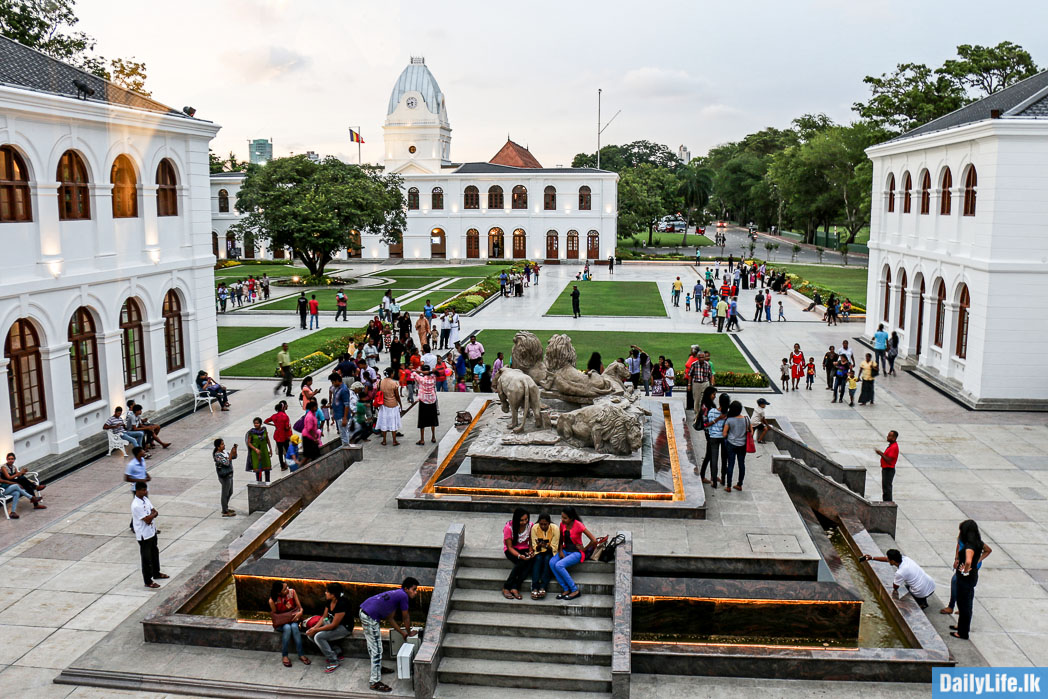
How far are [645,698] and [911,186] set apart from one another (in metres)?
24.7

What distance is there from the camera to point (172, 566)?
13758mm

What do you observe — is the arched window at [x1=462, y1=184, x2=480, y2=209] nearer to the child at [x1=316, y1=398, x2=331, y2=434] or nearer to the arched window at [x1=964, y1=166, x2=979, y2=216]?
the arched window at [x1=964, y1=166, x2=979, y2=216]

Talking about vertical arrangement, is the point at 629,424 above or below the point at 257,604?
above

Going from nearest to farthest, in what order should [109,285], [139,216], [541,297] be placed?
[109,285], [139,216], [541,297]

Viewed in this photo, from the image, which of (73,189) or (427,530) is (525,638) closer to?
(427,530)

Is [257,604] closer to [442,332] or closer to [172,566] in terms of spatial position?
[172,566]

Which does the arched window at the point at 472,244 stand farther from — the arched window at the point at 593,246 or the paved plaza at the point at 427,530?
the paved plaza at the point at 427,530

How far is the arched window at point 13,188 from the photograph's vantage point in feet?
56.9

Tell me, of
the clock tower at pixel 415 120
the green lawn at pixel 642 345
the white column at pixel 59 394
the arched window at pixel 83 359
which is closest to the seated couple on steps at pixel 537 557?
the white column at pixel 59 394

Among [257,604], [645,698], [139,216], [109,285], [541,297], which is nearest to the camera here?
[645,698]

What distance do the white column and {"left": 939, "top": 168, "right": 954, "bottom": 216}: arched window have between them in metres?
23.7

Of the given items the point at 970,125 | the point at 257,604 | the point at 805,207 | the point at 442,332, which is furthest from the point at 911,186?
the point at 805,207

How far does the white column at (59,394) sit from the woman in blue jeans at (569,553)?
1194cm

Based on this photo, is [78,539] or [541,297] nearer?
[78,539]
